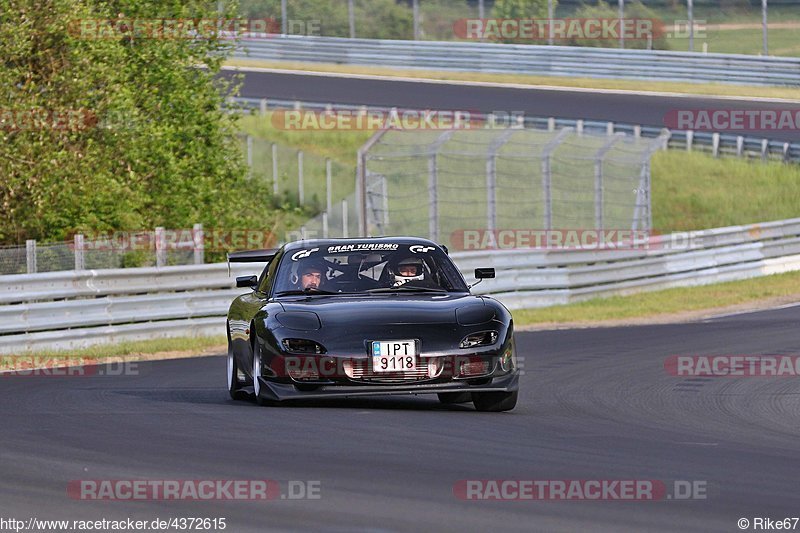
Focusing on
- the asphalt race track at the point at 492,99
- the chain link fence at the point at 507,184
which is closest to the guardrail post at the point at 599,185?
the chain link fence at the point at 507,184

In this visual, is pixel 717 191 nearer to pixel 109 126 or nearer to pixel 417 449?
pixel 109 126

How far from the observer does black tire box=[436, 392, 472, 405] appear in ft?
38.4

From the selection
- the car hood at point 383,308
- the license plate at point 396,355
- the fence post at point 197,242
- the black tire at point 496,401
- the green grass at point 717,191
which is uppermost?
the car hood at point 383,308

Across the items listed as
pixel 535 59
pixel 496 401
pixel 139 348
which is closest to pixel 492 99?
pixel 535 59

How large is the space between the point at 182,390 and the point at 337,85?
33.2m

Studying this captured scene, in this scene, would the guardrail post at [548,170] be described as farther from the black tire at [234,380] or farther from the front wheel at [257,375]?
the front wheel at [257,375]

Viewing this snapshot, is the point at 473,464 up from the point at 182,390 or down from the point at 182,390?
up

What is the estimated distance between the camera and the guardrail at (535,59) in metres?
42.2

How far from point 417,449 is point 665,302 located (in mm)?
17002

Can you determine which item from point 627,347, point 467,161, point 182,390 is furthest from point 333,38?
point 182,390

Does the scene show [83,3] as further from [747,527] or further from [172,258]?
[747,527]

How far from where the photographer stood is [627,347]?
1708 centimetres

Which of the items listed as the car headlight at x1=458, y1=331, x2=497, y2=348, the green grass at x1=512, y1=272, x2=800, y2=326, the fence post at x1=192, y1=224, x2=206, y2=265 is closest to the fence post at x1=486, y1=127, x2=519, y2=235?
the green grass at x1=512, y1=272, x2=800, y2=326

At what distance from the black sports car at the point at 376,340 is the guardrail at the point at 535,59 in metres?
30.3
